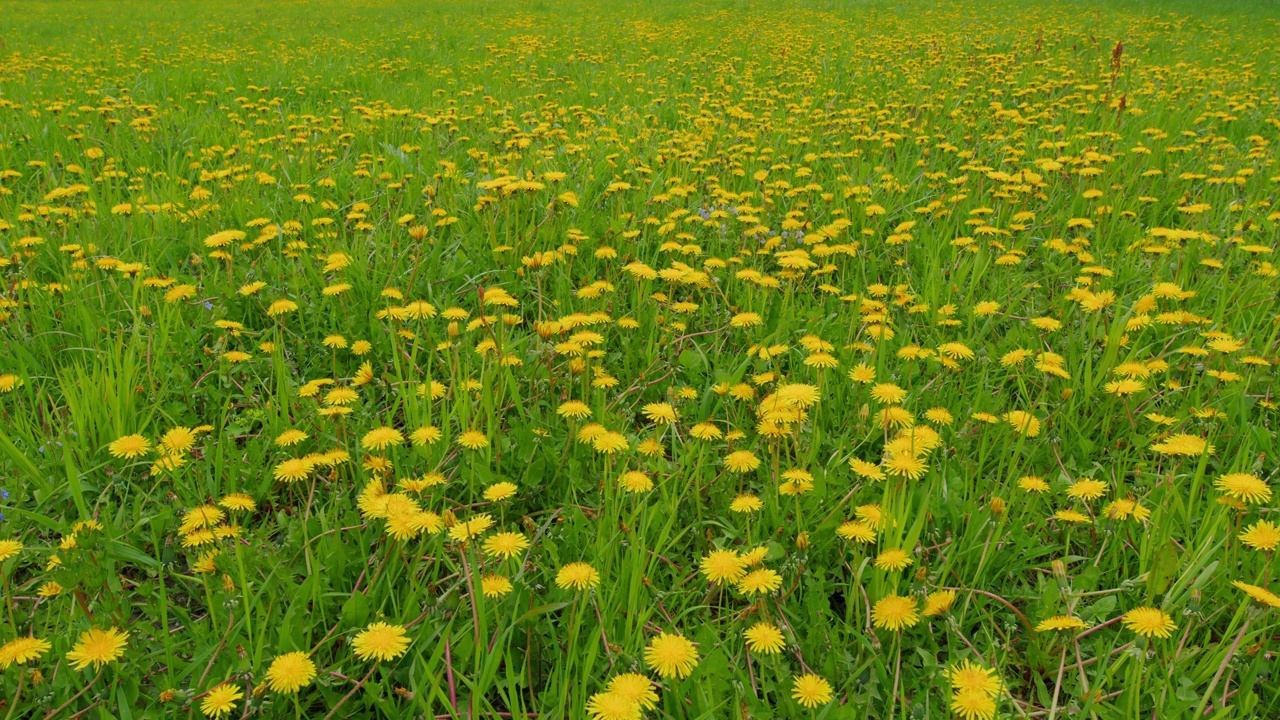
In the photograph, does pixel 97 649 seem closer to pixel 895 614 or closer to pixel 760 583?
pixel 760 583

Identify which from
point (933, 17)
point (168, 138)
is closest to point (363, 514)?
point (168, 138)

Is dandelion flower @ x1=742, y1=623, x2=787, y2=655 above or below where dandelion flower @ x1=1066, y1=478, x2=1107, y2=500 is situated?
below

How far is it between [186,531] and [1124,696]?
1794 mm

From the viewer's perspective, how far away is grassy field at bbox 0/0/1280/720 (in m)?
1.29

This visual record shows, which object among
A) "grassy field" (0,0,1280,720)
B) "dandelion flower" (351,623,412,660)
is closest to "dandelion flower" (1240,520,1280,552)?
"grassy field" (0,0,1280,720)

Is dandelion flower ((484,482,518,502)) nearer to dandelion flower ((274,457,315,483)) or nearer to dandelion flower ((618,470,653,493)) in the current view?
dandelion flower ((618,470,653,493))

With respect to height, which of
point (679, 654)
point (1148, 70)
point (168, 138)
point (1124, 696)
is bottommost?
point (1124, 696)

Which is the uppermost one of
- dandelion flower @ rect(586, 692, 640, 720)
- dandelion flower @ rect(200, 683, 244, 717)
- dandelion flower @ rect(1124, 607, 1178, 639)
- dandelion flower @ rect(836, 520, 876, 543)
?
dandelion flower @ rect(836, 520, 876, 543)

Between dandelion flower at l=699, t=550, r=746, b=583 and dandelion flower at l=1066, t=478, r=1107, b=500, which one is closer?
dandelion flower at l=699, t=550, r=746, b=583

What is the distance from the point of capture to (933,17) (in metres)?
10.8

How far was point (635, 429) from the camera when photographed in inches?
82.8

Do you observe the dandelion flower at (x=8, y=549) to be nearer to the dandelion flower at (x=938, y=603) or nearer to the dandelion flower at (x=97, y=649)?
the dandelion flower at (x=97, y=649)

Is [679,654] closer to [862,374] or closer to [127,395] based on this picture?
[862,374]

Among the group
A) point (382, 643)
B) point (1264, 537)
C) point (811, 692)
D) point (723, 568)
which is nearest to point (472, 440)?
point (382, 643)
